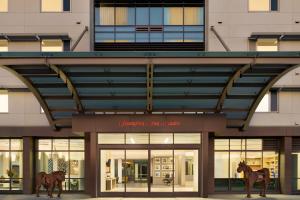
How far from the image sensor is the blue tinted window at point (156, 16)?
99.1 ft

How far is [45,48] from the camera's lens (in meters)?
29.9

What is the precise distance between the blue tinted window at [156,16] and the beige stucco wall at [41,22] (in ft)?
13.2

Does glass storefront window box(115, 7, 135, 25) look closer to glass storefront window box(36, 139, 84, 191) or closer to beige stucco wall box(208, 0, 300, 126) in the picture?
beige stucco wall box(208, 0, 300, 126)

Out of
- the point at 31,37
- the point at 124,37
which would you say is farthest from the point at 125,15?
the point at 31,37

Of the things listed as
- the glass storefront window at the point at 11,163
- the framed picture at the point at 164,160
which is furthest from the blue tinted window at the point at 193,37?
the glass storefront window at the point at 11,163

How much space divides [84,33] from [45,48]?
9.23 feet

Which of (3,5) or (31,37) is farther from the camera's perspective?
(3,5)

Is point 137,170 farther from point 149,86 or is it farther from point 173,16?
point 173,16

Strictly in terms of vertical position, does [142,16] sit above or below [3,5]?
below

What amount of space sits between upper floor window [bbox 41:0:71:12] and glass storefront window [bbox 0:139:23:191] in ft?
28.0

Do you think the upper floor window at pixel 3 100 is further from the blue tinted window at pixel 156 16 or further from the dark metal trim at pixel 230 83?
the dark metal trim at pixel 230 83

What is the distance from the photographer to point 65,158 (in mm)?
30547

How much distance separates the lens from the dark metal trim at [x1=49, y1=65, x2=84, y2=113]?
2112 centimetres

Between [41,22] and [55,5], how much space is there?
4.76 ft
